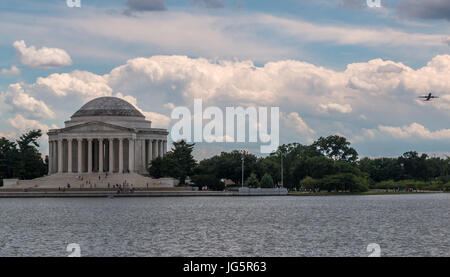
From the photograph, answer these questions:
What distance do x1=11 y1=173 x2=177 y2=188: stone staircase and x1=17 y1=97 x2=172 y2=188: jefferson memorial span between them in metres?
0.25

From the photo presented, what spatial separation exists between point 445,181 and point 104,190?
3482 inches

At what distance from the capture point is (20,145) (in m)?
184

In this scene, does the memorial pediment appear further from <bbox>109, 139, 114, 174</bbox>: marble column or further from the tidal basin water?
the tidal basin water

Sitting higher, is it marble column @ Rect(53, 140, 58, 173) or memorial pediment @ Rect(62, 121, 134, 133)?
memorial pediment @ Rect(62, 121, 134, 133)

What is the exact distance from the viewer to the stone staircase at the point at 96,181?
6211 inches

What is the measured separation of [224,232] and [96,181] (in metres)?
94.9

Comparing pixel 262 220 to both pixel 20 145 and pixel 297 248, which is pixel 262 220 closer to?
pixel 297 248

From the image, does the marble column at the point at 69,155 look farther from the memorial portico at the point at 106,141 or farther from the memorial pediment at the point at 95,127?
the memorial pediment at the point at 95,127

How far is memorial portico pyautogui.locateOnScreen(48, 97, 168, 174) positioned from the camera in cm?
17462

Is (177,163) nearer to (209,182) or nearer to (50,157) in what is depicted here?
(209,182)

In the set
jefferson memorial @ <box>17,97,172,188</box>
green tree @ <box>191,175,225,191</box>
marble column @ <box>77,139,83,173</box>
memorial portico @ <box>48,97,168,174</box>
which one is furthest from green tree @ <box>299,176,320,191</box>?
marble column @ <box>77,139,83,173</box>

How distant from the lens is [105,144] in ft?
600

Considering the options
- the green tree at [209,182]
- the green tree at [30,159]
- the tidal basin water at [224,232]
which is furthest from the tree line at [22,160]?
the tidal basin water at [224,232]
